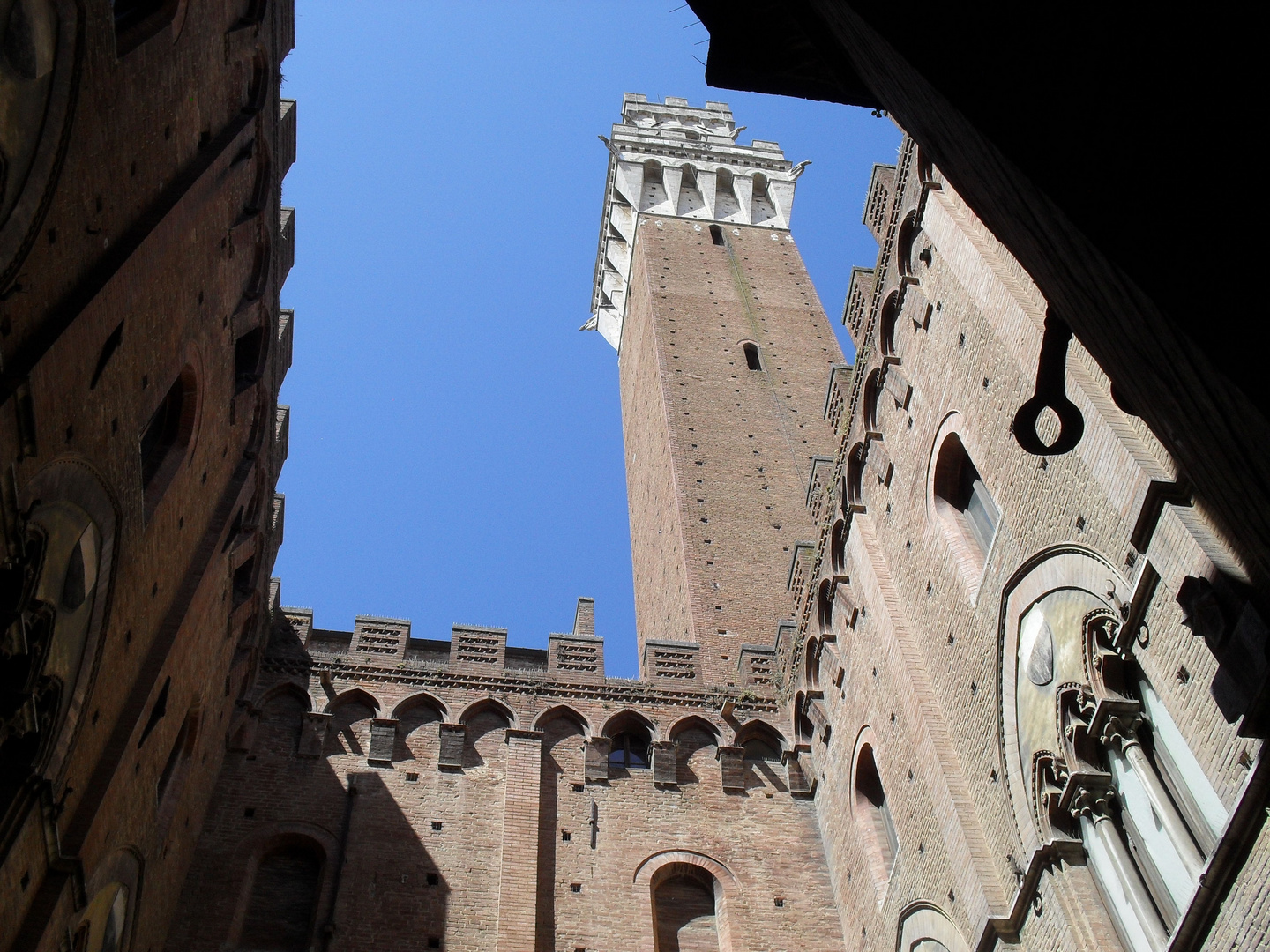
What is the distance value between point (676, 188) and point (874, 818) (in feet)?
78.3

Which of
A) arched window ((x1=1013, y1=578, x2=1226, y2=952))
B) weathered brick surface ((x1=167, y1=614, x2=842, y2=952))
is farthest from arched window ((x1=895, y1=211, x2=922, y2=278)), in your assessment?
weathered brick surface ((x1=167, y1=614, x2=842, y2=952))

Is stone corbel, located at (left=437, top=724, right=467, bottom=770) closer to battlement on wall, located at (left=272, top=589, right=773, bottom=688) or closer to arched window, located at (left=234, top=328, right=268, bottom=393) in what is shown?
battlement on wall, located at (left=272, top=589, right=773, bottom=688)

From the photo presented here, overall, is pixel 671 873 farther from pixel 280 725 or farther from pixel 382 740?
pixel 280 725

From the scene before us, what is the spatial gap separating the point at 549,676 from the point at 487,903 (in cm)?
317

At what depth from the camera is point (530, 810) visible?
40.1ft

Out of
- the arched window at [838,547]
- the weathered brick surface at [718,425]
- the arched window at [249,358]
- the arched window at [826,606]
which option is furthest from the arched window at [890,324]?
the weathered brick surface at [718,425]

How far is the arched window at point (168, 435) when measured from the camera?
8.95 m

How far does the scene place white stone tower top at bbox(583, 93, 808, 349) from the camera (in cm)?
3181

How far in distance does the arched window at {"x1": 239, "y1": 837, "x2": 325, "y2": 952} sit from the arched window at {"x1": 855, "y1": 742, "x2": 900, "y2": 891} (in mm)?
5306

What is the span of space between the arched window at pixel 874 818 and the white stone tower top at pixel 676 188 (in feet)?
71.9

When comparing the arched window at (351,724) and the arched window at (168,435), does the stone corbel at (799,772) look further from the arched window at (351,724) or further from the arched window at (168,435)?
the arched window at (168,435)

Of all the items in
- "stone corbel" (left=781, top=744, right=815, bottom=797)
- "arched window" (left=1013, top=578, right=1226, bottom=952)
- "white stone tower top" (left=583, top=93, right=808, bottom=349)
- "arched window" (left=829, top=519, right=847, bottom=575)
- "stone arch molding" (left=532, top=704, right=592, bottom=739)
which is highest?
"white stone tower top" (left=583, top=93, right=808, bottom=349)

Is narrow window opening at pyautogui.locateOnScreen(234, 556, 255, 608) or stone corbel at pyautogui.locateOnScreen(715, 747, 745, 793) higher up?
narrow window opening at pyautogui.locateOnScreen(234, 556, 255, 608)

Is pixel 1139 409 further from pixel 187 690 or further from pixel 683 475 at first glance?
pixel 683 475
